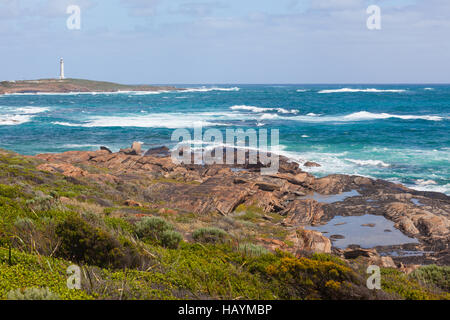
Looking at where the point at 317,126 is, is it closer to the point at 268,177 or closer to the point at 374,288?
the point at 268,177

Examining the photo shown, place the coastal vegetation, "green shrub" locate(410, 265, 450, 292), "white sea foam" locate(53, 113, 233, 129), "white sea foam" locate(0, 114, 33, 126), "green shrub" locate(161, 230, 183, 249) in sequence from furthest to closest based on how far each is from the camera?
"white sea foam" locate(0, 114, 33, 126) → "white sea foam" locate(53, 113, 233, 129) → "green shrub" locate(161, 230, 183, 249) → "green shrub" locate(410, 265, 450, 292) → the coastal vegetation

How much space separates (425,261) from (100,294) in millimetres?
9724

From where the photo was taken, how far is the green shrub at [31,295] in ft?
12.6

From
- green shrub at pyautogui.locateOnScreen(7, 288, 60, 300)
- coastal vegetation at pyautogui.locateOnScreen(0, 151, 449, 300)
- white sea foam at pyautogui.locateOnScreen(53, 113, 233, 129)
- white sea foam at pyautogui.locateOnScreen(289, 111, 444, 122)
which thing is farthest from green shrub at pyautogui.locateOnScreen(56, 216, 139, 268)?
white sea foam at pyautogui.locateOnScreen(289, 111, 444, 122)

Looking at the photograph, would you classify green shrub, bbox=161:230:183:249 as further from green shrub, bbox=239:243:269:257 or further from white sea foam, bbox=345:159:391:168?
white sea foam, bbox=345:159:391:168

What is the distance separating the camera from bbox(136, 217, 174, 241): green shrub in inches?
296

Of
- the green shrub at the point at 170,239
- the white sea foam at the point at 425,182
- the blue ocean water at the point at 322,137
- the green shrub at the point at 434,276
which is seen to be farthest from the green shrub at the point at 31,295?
the white sea foam at the point at 425,182

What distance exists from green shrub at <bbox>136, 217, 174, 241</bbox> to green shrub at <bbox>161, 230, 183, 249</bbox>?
13cm

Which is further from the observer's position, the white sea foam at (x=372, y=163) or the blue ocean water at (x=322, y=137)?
the white sea foam at (x=372, y=163)

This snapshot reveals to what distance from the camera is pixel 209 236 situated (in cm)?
794

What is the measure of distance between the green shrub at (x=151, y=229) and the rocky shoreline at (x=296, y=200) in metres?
2.65

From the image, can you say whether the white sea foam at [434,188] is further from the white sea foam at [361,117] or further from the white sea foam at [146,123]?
the white sea foam at [361,117]

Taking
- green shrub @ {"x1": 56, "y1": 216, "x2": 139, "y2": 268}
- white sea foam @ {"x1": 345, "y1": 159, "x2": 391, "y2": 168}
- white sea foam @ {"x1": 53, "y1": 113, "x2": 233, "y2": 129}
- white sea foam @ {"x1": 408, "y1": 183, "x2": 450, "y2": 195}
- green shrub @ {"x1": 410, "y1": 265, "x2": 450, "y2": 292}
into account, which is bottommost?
white sea foam @ {"x1": 408, "y1": 183, "x2": 450, "y2": 195}

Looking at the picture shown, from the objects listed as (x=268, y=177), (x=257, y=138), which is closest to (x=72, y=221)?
(x=268, y=177)
